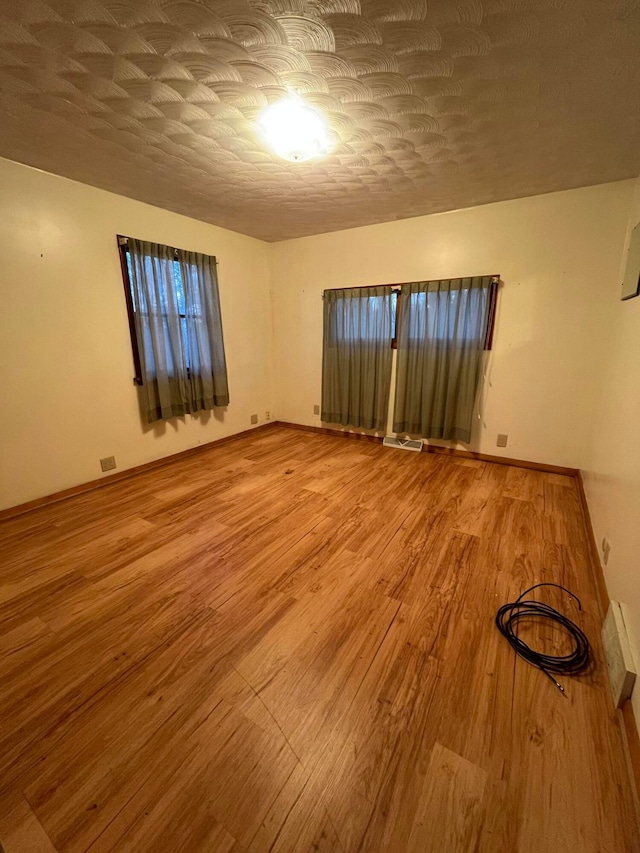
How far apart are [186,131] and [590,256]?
10.1 feet

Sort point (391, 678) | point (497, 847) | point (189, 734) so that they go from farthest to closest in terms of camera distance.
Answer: point (391, 678), point (189, 734), point (497, 847)

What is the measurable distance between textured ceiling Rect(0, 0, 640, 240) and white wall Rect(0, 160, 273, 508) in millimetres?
276

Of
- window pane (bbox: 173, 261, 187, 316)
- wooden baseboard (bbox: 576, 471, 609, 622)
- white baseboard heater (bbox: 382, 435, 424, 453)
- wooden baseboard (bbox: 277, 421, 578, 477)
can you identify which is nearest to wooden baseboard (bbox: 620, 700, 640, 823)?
wooden baseboard (bbox: 576, 471, 609, 622)

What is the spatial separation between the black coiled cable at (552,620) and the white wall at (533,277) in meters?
1.82

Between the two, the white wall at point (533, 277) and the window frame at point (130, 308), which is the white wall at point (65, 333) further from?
the white wall at point (533, 277)

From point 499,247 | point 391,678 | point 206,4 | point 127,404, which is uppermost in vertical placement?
point 206,4

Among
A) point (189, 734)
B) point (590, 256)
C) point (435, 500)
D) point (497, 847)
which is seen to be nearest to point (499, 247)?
point (590, 256)

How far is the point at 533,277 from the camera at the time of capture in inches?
111

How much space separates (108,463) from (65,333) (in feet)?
3.66

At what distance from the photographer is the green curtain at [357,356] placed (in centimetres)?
356

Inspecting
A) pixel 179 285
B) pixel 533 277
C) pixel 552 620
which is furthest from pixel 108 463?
pixel 533 277

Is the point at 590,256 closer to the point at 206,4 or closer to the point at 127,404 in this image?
the point at 206,4

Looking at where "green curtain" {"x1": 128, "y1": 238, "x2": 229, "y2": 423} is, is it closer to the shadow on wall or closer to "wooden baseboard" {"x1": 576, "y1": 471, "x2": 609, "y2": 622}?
the shadow on wall

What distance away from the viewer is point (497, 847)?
0.79 m
